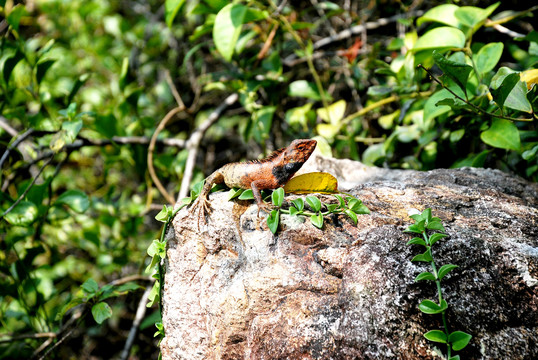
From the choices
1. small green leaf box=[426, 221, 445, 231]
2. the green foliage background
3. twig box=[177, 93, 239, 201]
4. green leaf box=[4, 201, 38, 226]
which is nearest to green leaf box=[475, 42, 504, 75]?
the green foliage background

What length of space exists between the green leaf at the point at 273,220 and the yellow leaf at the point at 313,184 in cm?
30

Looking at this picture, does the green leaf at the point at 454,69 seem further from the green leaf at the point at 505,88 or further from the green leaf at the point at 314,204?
the green leaf at the point at 314,204

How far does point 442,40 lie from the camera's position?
2645 mm

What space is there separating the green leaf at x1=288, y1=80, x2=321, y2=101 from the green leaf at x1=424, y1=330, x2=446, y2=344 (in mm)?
2653

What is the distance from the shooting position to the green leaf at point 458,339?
1.42 metres

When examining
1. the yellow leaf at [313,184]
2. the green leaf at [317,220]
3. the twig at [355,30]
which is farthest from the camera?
the twig at [355,30]

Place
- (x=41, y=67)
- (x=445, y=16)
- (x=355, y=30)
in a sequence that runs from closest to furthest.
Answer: (x=445, y=16), (x=41, y=67), (x=355, y=30)

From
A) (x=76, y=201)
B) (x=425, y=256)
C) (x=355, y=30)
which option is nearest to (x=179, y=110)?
(x=76, y=201)

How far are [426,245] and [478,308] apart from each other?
29cm

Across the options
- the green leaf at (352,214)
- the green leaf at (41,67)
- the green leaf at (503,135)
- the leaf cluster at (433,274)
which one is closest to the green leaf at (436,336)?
the leaf cluster at (433,274)

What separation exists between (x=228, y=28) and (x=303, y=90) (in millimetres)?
1138

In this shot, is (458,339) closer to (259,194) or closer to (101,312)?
(259,194)

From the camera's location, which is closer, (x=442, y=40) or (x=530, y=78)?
(x=530, y=78)

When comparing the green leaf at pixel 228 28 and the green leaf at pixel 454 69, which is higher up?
the green leaf at pixel 228 28
